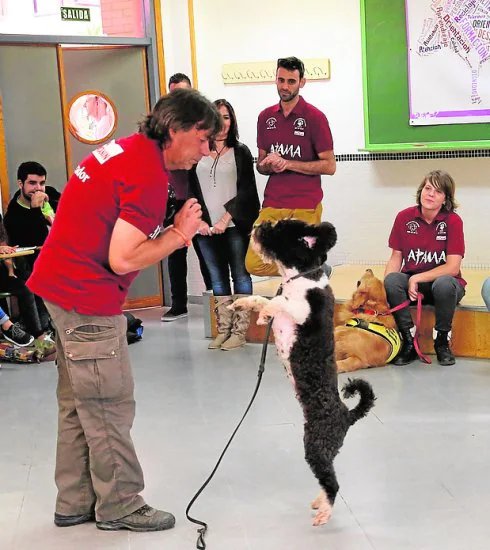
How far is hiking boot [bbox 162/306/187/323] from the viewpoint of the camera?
666cm

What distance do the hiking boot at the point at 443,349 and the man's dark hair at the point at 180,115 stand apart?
2675 mm

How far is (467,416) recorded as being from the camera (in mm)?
4125

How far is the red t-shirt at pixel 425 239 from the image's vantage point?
5117 millimetres

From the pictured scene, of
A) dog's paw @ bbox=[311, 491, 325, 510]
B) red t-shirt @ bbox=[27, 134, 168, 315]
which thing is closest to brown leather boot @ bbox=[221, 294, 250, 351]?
dog's paw @ bbox=[311, 491, 325, 510]

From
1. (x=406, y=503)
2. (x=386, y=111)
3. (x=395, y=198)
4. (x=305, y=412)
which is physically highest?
(x=386, y=111)

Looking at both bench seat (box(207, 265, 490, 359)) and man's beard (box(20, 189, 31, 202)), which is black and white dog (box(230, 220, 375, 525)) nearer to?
bench seat (box(207, 265, 490, 359))

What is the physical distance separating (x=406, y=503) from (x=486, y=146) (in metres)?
3.52

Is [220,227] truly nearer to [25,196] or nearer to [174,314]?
[174,314]

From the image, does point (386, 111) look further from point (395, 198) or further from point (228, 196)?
point (228, 196)

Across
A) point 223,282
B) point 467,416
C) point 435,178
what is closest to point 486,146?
point 435,178

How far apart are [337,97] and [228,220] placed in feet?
5.27

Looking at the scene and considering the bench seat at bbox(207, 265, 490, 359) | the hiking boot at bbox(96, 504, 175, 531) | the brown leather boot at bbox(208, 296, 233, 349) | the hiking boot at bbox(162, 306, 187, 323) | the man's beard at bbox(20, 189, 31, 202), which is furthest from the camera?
the hiking boot at bbox(162, 306, 187, 323)

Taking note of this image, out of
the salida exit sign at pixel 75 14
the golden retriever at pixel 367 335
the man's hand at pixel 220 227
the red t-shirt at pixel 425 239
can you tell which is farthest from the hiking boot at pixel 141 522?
the salida exit sign at pixel 75 14

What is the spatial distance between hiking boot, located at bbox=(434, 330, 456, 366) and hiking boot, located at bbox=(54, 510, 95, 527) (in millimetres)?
2531
